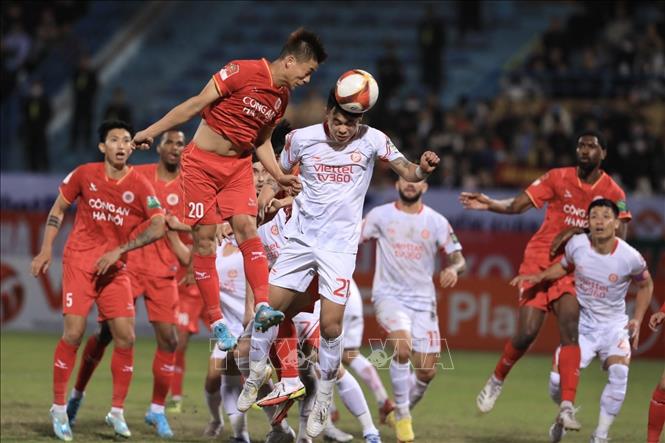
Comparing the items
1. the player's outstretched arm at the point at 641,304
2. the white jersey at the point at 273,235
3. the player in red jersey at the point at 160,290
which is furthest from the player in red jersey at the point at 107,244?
the player's outstretched arm at the point at 641,304

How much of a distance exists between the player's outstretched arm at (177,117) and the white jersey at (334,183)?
806 mm

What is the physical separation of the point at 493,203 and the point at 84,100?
1613cm

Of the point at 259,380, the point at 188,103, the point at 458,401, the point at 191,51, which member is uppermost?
the point at 191,51

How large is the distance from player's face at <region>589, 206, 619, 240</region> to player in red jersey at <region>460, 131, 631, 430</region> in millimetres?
337

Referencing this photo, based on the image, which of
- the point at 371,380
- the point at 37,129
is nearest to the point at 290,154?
the point at 371,380

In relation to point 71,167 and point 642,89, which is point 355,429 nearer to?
point 642,89

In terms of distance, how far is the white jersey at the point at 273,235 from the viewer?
11281mm

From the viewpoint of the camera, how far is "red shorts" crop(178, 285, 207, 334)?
1359 centimetres

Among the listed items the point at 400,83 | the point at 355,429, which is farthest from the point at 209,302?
the point at 400,83

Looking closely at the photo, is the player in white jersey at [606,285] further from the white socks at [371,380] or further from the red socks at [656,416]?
the white socks at [371,380]

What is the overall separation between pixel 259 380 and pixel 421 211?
3.83 m

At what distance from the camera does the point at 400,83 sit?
25.8 m

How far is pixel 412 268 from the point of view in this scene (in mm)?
12828

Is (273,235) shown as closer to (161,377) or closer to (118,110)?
(161,377)
